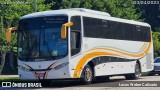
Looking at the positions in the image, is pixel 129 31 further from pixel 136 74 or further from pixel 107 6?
pixel 107 6

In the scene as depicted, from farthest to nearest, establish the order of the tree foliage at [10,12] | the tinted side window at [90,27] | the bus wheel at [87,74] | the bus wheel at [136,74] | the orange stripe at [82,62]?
the tree foliage at [10,12]
the bus wheel at [136,74]
the tinted side window at [90,27]
the bus wheel at [87,74]
the orange stripe at [82,62]

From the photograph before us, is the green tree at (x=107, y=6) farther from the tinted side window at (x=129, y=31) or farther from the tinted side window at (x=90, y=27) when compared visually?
the tinted side window at (x=90, y=27)

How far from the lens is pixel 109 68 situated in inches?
931

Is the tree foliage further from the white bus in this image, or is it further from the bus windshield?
the bus windshield

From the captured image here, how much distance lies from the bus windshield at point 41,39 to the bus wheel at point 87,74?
1.77 metres

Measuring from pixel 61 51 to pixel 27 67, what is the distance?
187 centimetres

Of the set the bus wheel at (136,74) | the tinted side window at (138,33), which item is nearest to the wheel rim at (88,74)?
the bus wheel at (136,74)

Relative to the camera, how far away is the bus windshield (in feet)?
65.3

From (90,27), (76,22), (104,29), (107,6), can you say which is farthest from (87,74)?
(107,6)

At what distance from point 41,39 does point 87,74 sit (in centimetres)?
287

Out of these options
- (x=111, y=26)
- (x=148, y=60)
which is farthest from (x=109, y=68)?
(x=148, y=60)

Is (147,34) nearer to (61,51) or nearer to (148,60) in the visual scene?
(148,60)

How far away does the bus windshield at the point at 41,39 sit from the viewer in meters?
19.9

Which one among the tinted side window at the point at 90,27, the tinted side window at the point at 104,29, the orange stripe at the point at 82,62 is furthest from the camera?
the tinted side window at the point at 104,29
